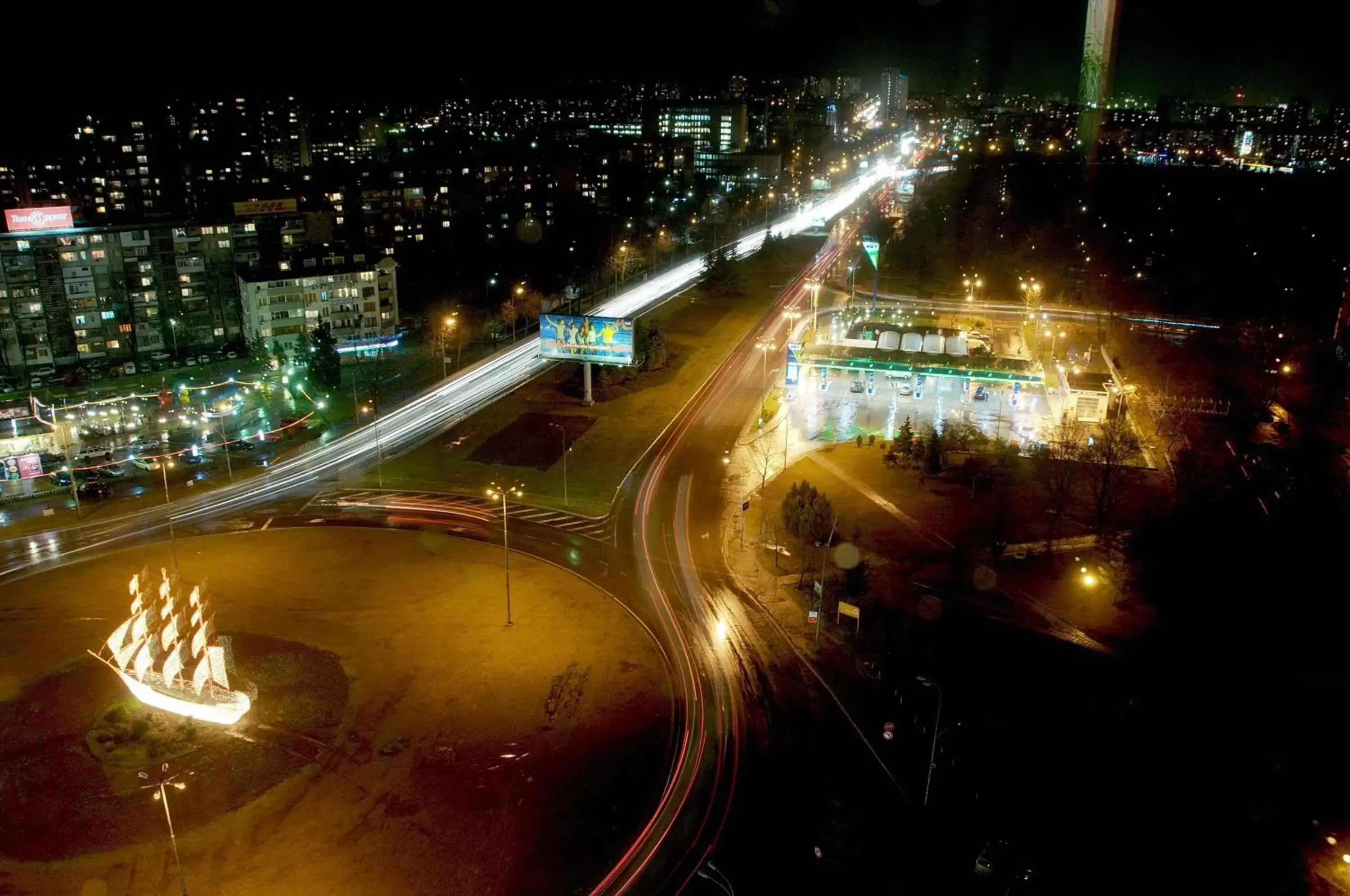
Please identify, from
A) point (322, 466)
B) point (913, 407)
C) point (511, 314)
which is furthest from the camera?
point (511, 314)

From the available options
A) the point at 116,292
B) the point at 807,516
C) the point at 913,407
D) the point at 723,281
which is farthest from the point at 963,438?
the point at 116,292

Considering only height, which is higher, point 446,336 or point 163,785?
point 446,336

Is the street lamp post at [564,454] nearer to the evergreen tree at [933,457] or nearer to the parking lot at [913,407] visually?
the parking lot at [913,407]

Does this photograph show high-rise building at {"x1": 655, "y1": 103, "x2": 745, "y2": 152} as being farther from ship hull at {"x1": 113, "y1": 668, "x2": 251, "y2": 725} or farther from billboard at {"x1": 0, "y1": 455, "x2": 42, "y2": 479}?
ship hull at {"x1": 113, "y1": 668, "x2": 251, "y2": 725}

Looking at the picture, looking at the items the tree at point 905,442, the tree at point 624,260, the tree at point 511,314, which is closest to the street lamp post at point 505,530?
the tree at point 905,442

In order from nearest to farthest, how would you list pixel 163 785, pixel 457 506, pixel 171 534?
1. pixel 163 785
2. pixel 171 534
3. pixel 457 506

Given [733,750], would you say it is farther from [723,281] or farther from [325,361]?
[723,281]
